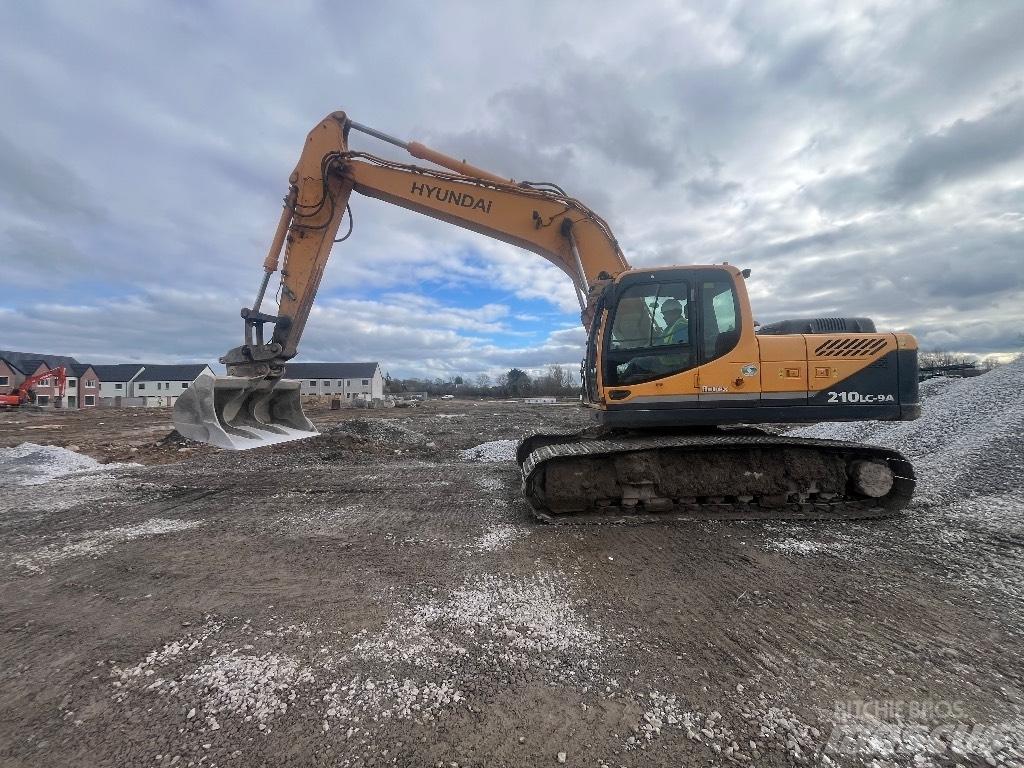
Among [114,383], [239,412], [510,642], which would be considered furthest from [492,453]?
[114,383]

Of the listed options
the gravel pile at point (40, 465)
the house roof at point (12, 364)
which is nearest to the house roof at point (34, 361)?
the house roof at point (12, 364)

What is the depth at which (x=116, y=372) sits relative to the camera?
6981 centimetres

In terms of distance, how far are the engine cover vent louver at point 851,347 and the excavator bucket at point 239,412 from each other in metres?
7.21

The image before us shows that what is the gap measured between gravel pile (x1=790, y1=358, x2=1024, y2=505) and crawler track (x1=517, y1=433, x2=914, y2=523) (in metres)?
1.20

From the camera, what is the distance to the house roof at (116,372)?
6856cm

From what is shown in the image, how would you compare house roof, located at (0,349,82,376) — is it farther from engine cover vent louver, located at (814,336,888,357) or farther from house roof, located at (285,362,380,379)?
engine cover vent louver, located at (814,336,888,357)

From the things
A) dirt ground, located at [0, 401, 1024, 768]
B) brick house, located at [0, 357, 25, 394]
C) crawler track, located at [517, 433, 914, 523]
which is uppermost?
brick house, located at [0, 357, 25, 394]

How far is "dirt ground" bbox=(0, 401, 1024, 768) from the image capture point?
195 cm

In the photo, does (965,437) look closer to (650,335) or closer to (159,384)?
A: (650,335)

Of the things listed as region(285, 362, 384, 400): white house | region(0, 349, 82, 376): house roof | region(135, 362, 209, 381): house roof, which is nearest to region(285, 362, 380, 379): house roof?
region(285, 362, 384, 400): white house

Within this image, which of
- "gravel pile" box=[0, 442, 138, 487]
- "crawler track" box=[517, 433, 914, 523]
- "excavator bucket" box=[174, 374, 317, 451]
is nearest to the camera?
"crawler track" box=[517, 433, 914, 523]

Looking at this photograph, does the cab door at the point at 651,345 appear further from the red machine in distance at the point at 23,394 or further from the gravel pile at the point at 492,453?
the red machine in distance at the point at 23,394

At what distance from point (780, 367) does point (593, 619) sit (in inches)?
145

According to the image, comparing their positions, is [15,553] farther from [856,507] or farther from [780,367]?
[856,507]
